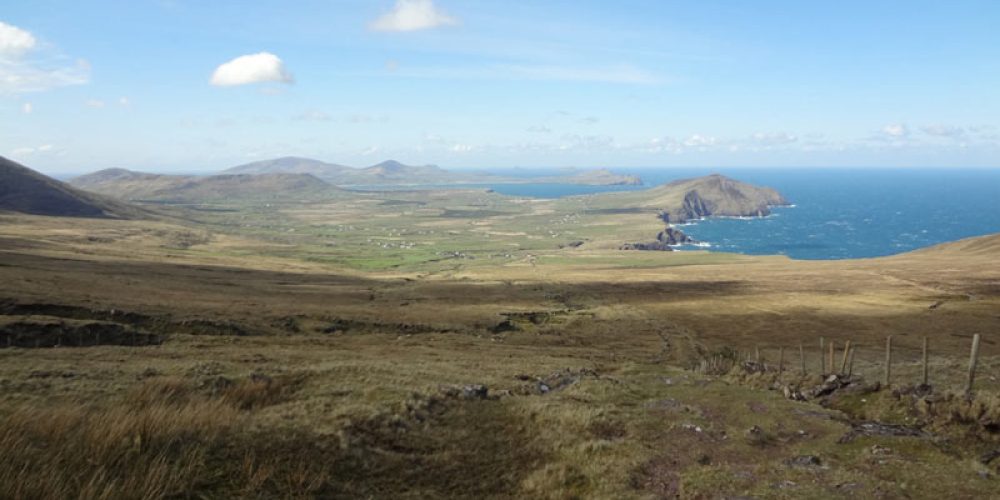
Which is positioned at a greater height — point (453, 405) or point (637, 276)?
point (453, 405)

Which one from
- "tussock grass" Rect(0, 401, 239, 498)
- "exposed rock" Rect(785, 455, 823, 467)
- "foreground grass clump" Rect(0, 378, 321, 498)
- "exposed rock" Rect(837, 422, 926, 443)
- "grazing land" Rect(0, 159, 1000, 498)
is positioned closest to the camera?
"tussock grass" Rect(0, 401, 239, 498)

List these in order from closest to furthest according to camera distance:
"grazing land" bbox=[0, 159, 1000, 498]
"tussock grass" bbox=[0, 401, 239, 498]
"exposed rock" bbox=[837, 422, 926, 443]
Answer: "tussock grass" bbox=[0, 401, 239, 498], "grazing land" bbox=[0, 159, 1000, 498], "exposed rock" bbox=[837, 422, 926, 443]

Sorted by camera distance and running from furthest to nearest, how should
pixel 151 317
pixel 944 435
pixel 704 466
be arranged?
pixel 151 317 → pixel 944 435 → pixel 704 466

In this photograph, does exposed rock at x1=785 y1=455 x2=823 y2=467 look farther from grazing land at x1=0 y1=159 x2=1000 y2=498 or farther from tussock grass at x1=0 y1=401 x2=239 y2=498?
tussock grass at x1=0 y1=401 x2=239 y2=498

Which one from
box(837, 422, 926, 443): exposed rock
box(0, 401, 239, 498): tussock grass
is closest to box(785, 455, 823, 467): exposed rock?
box(837, 422, 926, 443): exposed rock

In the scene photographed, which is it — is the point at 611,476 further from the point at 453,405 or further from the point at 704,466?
the point at 453,405

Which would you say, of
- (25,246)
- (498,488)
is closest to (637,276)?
(498,488)

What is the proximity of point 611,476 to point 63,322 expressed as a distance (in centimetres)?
4408

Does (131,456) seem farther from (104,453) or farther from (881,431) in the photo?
(881,431)

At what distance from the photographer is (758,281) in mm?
111438

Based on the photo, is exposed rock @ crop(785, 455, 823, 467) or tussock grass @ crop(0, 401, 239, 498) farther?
exposed rock @ crop(785, 455, 823, 467)

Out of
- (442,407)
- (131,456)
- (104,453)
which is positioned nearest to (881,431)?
(442,407)

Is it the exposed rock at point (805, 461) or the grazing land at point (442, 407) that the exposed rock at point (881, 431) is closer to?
the grazing land at point (442, 407)

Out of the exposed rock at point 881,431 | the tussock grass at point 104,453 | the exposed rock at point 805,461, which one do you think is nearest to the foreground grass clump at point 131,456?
the tussock grass at point 104,453
